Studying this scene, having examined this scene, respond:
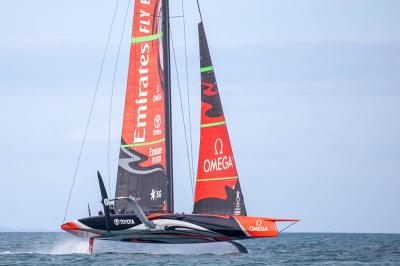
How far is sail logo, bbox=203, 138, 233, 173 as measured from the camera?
32.3 meters

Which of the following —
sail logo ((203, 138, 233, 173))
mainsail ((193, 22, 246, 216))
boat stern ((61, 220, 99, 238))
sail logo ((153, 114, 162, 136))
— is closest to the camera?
boat stern ((61, 220, 99, 238))

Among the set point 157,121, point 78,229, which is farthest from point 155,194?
point 78,229

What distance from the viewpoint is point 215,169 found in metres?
32.3

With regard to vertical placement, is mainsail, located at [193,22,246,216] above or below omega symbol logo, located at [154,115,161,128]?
below

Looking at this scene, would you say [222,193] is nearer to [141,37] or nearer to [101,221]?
[101,221]

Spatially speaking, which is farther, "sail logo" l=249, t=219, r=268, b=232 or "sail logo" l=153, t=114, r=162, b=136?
"sail logo" l=153, t=114, r=162, b=136

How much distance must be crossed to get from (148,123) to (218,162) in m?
3.02

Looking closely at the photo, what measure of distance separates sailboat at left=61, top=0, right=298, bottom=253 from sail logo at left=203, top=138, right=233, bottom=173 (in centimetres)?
3

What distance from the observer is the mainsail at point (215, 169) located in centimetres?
3216

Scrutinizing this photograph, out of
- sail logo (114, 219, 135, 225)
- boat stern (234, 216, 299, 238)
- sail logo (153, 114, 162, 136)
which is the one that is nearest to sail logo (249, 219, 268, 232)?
boat stern (234, 216, 299, 238)

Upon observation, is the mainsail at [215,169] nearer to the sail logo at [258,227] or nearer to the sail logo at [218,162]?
the sail logo at [218,162]

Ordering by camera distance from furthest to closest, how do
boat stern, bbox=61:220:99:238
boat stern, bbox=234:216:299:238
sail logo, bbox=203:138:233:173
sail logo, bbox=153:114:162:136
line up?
sail logo, bbox=153:114:162:136 < sail logo, bbox=203:138:233:173 < boat stern, bbox=61:220:99:238 < boat stern, bbox=234:216:299:238

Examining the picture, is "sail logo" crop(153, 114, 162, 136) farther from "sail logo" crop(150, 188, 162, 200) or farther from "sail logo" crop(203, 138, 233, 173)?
"sail logo" crop(203, 138, 233, 173)

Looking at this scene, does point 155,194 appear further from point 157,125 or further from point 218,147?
point 218,147
